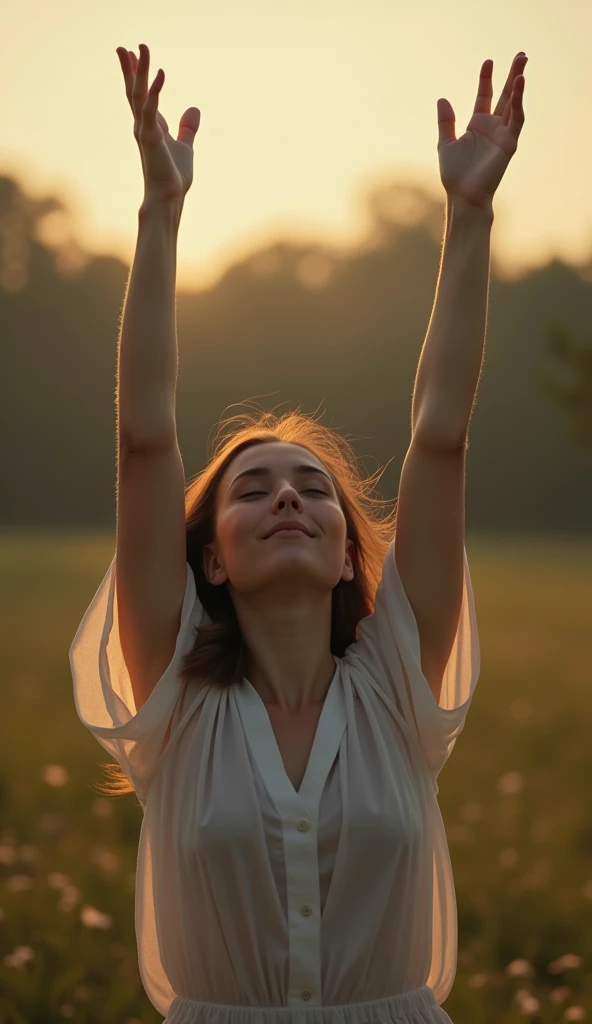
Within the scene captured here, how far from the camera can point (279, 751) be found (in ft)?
9.20

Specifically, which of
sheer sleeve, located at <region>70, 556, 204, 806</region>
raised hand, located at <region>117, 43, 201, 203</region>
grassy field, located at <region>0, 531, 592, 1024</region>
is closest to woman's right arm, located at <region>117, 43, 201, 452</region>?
raised hand, located at <region>117, 43, 201, 203</region>

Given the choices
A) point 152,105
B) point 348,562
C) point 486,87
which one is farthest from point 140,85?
point 348,562

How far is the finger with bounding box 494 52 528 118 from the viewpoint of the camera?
10.2ft

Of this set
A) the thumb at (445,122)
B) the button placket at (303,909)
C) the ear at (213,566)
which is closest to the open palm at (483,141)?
the thumb at (445,122)

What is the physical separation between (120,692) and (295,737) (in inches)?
16.9

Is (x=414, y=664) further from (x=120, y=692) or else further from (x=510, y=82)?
(x=510, y=82)

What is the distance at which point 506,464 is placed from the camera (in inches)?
Result: 1639

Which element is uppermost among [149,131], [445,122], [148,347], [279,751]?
[445,122]

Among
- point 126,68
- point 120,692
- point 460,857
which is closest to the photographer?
point 126,68

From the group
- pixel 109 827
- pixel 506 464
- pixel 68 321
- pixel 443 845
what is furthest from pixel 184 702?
pixel 506 464

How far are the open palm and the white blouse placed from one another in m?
0.85

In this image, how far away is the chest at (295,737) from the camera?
2797 millimetres

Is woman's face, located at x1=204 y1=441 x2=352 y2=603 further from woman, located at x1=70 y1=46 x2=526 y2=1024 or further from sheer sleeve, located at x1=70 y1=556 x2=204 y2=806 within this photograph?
sheer sleeve, located at x1=70 y1=556 x2=204 y2=806

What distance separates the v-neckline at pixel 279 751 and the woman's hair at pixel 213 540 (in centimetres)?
9
